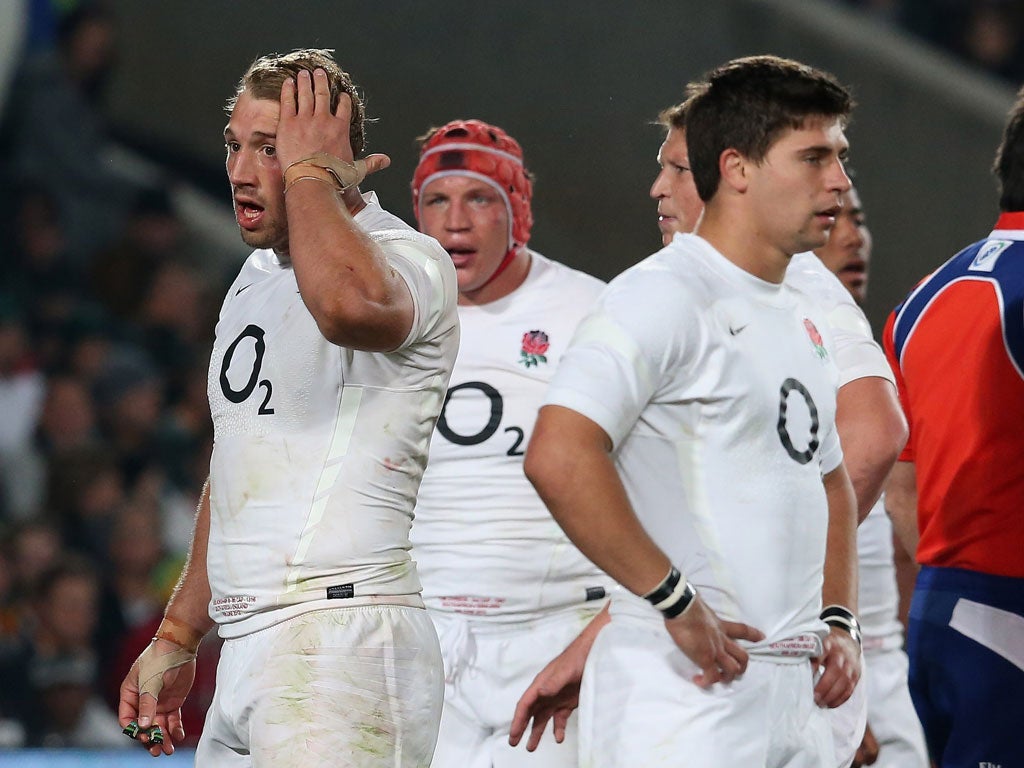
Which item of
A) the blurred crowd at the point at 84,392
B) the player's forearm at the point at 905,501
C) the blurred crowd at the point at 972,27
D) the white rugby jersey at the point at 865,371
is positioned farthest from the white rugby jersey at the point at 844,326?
the blurred crowd at the point at 972,27

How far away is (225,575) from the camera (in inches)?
105

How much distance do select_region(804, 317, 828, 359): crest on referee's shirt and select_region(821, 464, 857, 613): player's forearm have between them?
0.25m

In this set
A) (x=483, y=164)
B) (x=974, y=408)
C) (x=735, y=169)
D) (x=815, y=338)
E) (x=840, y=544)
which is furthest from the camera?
(x=483, y=164)

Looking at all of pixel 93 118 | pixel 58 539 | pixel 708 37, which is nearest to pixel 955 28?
pixel 708 37

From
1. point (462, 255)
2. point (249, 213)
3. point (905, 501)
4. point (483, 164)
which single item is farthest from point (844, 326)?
point (249, 213)

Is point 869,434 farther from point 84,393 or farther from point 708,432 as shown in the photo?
point 84,393

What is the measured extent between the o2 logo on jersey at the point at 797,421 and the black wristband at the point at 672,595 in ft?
1.03

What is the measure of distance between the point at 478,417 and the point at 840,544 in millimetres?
1198

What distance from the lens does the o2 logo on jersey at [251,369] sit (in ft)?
8.73

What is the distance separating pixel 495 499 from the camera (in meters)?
3.93

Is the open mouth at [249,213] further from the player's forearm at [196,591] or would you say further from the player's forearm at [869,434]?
the player's forearm at [869,434]

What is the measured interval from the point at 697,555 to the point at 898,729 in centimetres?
214

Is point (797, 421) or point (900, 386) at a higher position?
point (797, 421)

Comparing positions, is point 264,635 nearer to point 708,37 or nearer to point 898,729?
point 898,729
